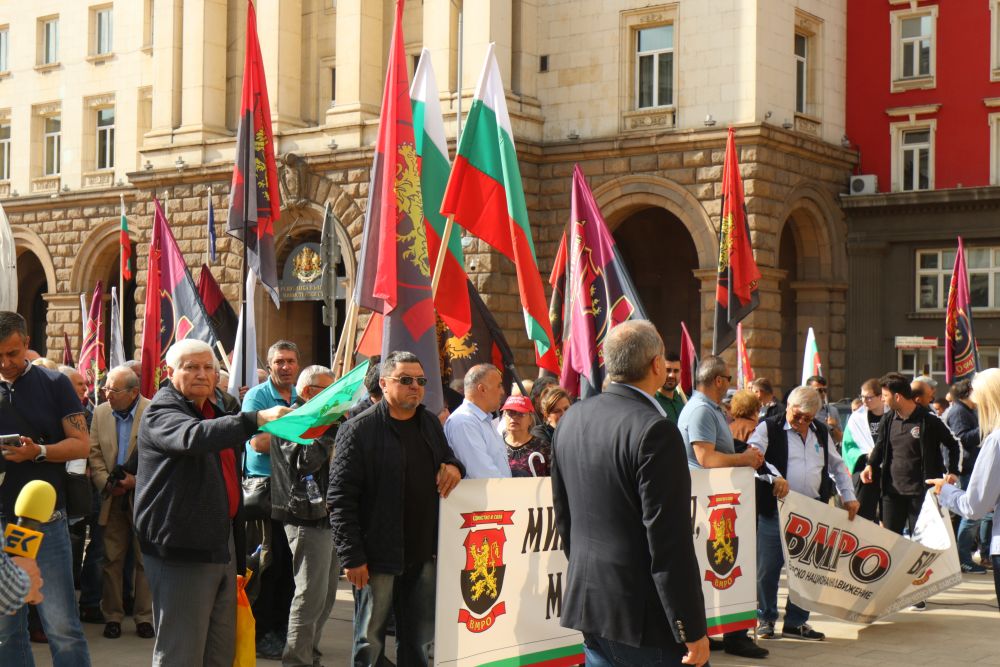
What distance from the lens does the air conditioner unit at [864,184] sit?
92.7ft

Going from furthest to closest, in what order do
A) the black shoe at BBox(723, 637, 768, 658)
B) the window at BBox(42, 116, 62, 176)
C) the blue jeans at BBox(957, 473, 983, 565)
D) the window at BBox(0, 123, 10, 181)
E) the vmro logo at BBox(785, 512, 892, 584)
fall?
the window at BBox(0, 123, 10, 181) → the window at BBox(42, 116, 62, 176) → the blue jeans at BBox(957, 473, 983, 565) → the vmro logo at BBox(785, 512, 892, 584) → the black shoe at BBox(723, 637, 768, 658)

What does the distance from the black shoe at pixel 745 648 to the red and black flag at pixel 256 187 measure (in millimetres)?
5372

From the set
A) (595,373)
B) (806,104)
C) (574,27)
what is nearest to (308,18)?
(574,27)

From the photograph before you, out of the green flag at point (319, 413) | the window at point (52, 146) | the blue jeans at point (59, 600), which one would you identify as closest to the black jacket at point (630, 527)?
the green flag at point (319, 413)

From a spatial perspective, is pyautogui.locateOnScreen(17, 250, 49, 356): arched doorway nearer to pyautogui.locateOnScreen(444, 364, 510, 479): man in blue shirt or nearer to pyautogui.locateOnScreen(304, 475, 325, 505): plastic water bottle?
pyautogui.locateOnScreen(304, 475, 325, 505): plastic water bottle

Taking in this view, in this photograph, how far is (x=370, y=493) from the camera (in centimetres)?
696

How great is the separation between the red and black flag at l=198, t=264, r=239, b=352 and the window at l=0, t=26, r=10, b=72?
88.1 ft

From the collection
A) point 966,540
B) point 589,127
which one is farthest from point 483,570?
point 589,127

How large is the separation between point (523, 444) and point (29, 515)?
5180 mm

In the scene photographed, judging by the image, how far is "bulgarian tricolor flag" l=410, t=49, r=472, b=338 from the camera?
988 centimetres

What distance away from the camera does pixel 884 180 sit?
1118 inches

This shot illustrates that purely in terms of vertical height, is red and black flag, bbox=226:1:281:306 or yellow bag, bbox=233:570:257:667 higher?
red and black flag, bbox=226:1:281:306

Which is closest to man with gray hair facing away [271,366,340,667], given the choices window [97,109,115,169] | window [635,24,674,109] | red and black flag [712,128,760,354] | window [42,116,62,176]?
red and black flag [712,128,760,354]

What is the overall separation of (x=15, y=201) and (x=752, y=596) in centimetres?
3317
